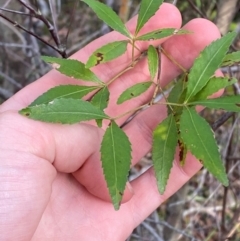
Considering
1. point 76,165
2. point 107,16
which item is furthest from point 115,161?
point 107,16

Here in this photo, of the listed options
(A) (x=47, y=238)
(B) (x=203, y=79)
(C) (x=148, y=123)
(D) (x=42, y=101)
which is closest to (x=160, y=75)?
(C) (x=148, y=123)

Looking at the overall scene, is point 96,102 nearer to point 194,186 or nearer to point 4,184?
point 4,184

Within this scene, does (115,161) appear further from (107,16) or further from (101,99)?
(107,16)

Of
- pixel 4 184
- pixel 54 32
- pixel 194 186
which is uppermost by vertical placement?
pixel 54 32

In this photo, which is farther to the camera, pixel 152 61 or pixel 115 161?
pixel 152 61

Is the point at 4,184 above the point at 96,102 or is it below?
below

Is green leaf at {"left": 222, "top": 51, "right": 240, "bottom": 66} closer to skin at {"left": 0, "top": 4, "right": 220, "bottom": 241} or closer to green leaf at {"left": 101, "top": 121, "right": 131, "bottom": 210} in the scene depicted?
skin at {"left": 0, "top": 4, "right": 220, "bottom": 241}

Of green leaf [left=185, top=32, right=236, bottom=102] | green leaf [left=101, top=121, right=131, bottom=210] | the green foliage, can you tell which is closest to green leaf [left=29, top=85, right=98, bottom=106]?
the green foliage
